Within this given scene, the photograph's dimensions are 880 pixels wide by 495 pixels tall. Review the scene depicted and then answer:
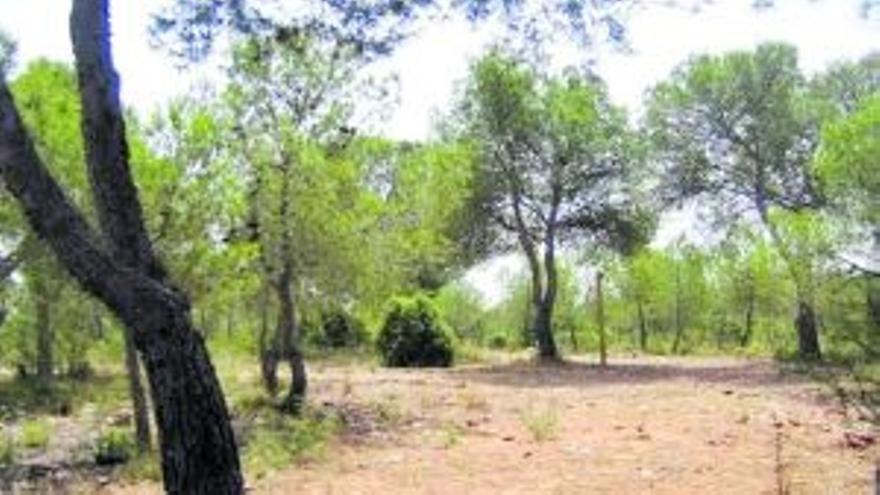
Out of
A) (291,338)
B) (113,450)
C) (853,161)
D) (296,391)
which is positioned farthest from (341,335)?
(113,450)

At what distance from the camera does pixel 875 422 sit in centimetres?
947

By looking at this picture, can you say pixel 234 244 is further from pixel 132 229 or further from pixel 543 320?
pixel 543 320

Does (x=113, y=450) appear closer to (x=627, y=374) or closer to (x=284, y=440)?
(x=284, y=440)

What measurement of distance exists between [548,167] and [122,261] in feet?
104

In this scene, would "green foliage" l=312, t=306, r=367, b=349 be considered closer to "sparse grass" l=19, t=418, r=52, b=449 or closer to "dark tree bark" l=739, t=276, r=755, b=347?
"dark tree bark" l=739, t=276, r=755, b=347

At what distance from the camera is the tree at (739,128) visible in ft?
132

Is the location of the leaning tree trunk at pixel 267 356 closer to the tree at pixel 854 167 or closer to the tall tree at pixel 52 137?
the tall tree at pixel 52 137

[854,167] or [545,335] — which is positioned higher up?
[854,167]

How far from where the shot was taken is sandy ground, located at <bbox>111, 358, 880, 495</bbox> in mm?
13453

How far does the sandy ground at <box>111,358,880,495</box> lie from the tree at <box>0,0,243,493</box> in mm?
4667

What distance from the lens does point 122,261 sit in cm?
888

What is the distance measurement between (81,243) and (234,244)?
1202 cm

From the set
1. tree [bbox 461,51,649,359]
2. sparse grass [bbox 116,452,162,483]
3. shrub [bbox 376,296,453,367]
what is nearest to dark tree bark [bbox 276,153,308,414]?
sparse grass [bbox 116,452,162,483]

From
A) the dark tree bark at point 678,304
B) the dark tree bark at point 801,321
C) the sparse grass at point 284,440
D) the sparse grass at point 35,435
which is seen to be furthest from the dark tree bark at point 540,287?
the sparse grass at point 35,435
